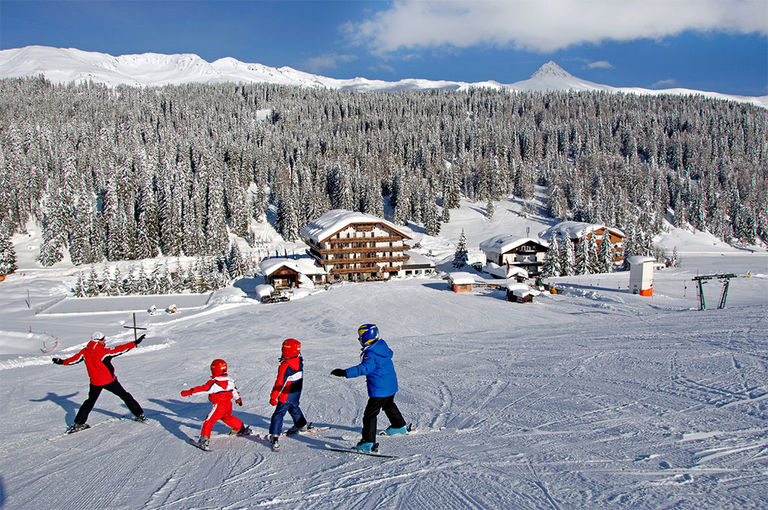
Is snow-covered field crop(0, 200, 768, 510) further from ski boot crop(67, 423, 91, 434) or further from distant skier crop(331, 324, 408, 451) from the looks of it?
distant skier crop(331, 324, 408, 451)

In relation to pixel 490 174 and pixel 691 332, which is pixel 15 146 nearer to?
pixel 490 174

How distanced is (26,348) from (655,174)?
12138cm

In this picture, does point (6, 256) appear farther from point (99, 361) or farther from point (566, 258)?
point (566, 258)

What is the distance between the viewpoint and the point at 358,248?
5506cm

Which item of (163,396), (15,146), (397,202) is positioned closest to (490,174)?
(397,202)

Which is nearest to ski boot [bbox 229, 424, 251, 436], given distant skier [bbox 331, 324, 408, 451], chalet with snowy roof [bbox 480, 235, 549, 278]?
distant skier [bbox 331, 324, 408, 451]

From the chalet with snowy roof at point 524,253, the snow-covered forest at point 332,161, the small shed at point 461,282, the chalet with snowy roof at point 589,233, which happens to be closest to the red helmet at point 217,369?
the small shed at point 461,282

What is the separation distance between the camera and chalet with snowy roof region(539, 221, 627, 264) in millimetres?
59125

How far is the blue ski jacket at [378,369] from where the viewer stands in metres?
5.86

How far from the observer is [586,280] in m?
41.7

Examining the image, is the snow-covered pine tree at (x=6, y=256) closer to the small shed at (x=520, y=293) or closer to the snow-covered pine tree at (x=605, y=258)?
the small shed at (x=520, y=293)

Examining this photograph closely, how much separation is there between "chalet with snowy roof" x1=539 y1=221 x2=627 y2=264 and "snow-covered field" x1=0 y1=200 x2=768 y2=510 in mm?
43563

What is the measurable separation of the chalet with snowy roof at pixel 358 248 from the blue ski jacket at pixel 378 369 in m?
47.3

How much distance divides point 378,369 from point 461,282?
3494 centimetres
